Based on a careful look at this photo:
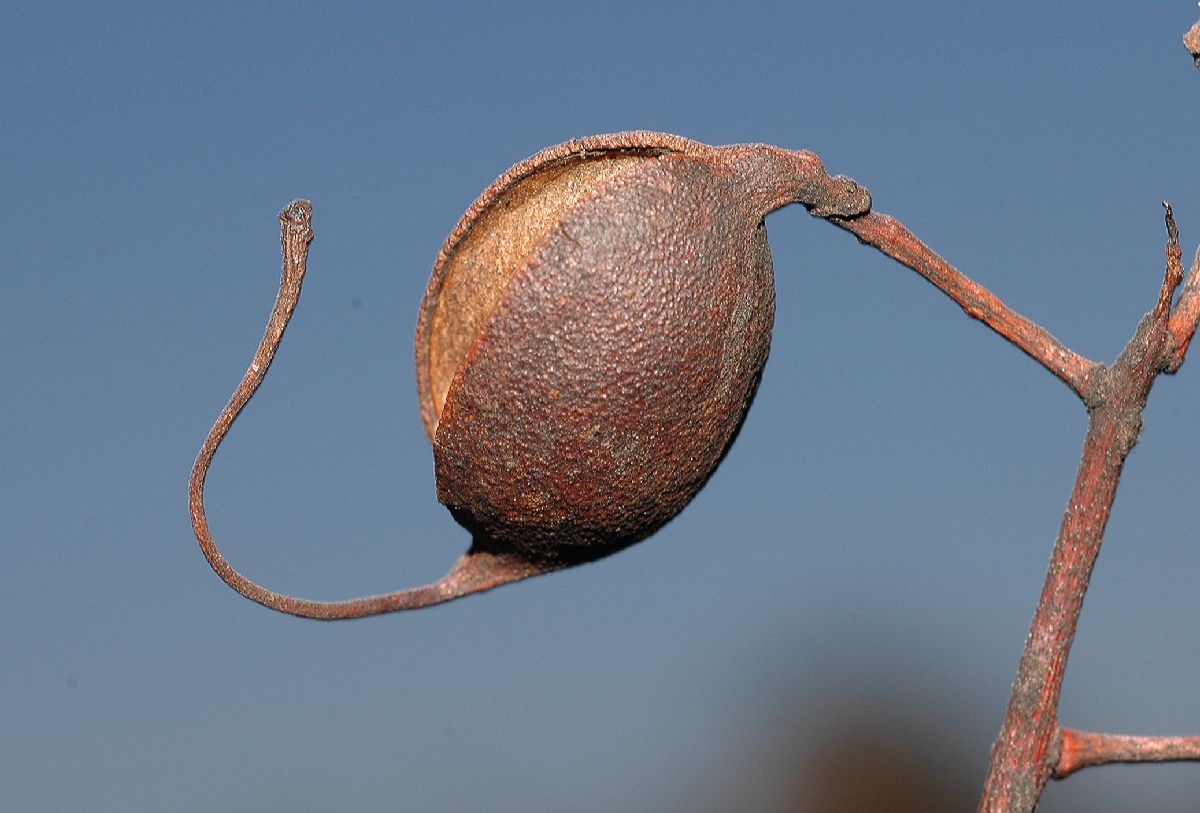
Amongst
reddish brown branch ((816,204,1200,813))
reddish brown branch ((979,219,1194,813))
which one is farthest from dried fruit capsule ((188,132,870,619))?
reddish brown branch ((979,219,1194,813))

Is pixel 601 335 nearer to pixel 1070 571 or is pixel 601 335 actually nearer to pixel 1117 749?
pixel 1070 571

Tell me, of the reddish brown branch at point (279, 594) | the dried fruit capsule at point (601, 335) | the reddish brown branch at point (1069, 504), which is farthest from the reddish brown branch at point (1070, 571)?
the reddish brown branch at point (279, 594)

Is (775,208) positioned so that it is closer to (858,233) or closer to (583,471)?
(858,233)

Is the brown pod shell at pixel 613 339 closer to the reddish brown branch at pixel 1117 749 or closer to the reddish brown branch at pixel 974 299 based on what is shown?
the reddish brown branch at pixel 974 299

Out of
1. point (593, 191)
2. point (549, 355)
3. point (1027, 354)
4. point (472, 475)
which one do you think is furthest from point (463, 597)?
point (1027, 354)

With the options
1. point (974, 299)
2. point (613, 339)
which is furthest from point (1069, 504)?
point (613, 339)

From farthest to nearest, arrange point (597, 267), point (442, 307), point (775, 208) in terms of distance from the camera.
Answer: point (442, 307) < point (775, 208) < point (597, 267)

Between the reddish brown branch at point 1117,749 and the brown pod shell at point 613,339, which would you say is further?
the reddish brown branch at point 1117,749
